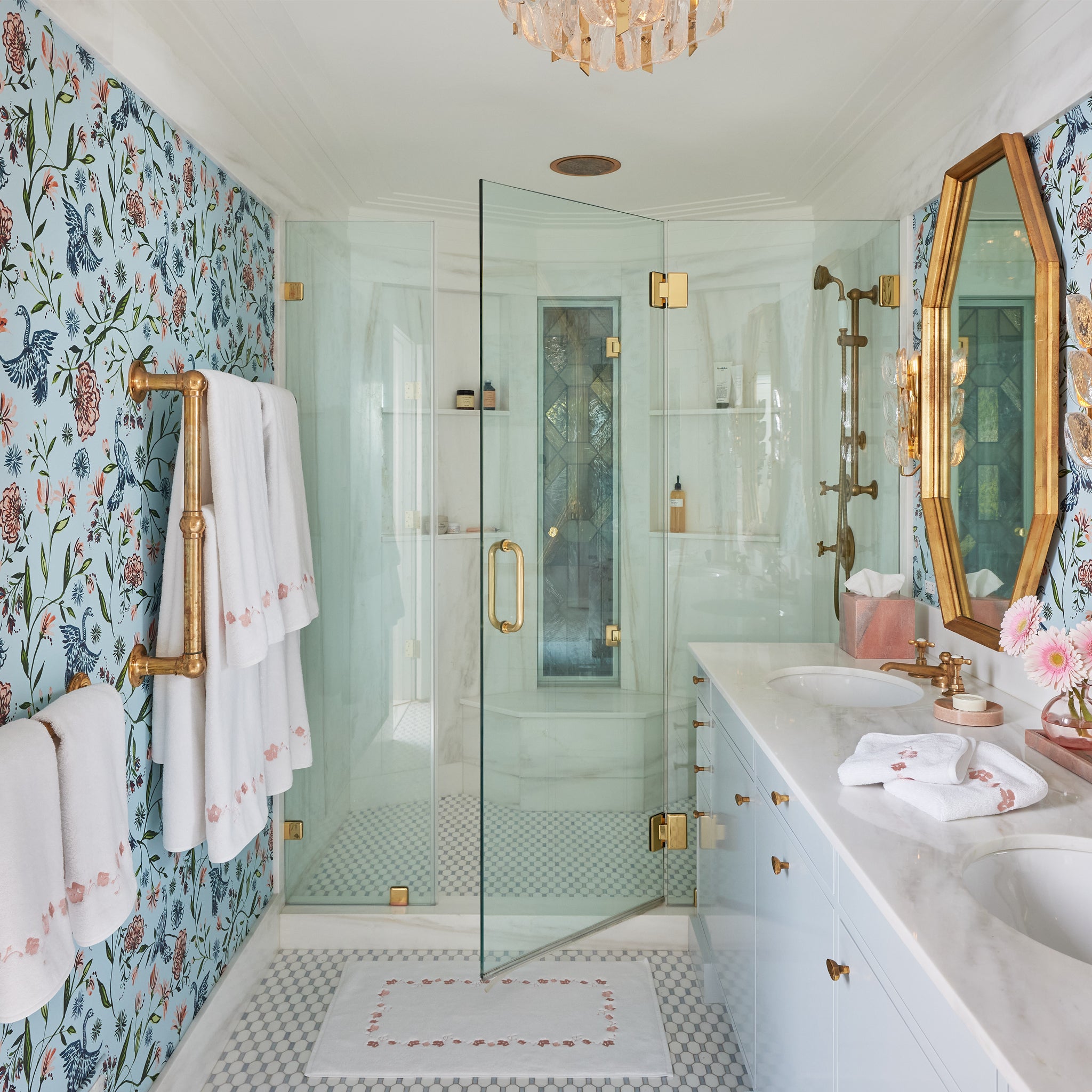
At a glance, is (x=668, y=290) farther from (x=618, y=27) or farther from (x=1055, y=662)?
(x=1055, y=662)

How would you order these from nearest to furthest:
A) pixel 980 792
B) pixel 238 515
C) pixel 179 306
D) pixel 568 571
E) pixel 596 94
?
pixel 980 792 < pixel 238 515 < pixel 179 306 < pixel 596 94 < pixel 568 571

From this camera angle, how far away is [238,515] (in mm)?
1868

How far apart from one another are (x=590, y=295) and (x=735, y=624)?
113 centimetres

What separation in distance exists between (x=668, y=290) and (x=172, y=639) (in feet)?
5.67

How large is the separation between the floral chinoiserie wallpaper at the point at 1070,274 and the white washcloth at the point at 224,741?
175cm

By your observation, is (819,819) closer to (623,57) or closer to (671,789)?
(623,57)

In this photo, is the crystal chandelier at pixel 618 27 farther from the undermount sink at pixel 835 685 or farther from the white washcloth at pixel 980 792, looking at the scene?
the undermount sink at pixel 835 685

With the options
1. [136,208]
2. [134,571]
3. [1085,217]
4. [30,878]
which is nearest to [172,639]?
[134,571]

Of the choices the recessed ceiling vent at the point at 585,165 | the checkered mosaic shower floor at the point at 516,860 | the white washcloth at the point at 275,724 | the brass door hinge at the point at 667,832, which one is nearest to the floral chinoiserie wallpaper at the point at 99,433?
the white washcloth at the point at 275,724

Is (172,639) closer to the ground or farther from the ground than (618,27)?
closer to the ground

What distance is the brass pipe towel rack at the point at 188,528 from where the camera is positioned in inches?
69.2

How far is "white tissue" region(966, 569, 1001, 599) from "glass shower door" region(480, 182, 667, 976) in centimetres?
88

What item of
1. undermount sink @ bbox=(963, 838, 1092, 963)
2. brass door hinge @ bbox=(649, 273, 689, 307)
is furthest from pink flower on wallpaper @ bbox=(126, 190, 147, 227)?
undermount sink @ bbox=(963, 838, 1092, 963)

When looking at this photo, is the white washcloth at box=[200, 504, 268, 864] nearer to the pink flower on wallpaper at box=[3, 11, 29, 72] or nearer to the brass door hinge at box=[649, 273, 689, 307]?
the pink flower on wallpaper at box=[3, 11, 29, 72]
